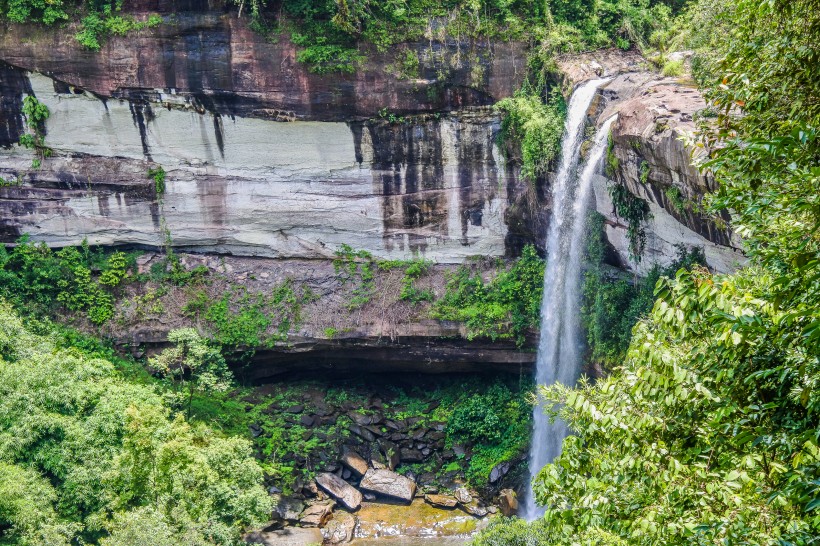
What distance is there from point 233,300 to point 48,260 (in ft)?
13.8

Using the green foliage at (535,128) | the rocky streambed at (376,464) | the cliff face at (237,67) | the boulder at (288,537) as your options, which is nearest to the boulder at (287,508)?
the rocky streambed at (376,464)

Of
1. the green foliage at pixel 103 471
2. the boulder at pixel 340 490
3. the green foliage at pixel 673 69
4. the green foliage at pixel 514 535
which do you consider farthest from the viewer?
the boulder at pixel 340 490

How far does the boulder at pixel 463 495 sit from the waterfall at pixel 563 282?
1.10m

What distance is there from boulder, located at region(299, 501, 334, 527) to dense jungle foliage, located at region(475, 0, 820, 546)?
10.9 metres

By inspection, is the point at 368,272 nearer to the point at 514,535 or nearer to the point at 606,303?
the point at 606,303

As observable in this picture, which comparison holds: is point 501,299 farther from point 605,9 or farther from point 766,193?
point 766,193

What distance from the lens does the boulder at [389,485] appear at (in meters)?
16.1

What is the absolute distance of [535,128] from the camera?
15.5m

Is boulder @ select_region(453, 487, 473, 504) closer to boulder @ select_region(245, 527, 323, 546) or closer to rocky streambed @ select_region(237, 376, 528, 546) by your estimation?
rocky streambed @ select_region(237, 376, 528, 546)

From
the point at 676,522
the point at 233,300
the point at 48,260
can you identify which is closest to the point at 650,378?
the point at 676,522

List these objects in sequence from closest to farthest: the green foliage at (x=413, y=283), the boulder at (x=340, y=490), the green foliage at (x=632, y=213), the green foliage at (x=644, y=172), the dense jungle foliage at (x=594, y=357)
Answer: the dense jungle foliage at (x=594, y=357) < the green foliage at (x=644, y=172) < the green foliage at (x=632, y=213) < the boulder at (x=340, y=490) < the green foliage at (x=413, y=283)

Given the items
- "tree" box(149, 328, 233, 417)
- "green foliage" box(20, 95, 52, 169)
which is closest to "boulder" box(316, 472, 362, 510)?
"tree" box(149, 328, 233, 417)

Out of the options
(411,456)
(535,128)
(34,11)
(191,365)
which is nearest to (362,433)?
(411,456)

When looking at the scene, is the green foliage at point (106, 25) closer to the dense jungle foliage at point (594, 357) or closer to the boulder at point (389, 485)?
the dense jungle foliage at point (594, 357)
